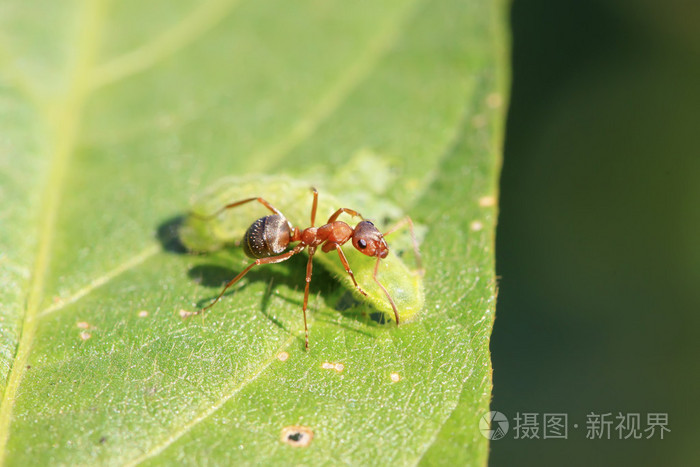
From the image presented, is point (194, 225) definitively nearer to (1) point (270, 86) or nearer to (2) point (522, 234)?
(1) point (270, 86)

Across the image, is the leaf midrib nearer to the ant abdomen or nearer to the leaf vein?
the leaf vein

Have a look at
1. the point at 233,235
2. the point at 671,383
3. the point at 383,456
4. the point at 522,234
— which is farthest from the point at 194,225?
the point at 671,383

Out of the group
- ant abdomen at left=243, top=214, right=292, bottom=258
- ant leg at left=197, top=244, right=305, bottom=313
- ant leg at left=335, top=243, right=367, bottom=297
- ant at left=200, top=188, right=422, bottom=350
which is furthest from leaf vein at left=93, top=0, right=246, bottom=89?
ant leg at left=335, top=243, right=367, bottom=297

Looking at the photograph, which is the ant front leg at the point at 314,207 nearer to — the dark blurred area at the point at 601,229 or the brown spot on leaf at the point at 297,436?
the brown spot on leaf at the point at 297,436

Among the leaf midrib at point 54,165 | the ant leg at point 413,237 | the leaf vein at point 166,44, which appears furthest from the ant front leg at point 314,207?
the leaf vein at point 166,44

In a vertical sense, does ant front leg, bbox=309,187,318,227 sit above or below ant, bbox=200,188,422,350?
above

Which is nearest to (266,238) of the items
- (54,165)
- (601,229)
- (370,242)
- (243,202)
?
(243,202)
